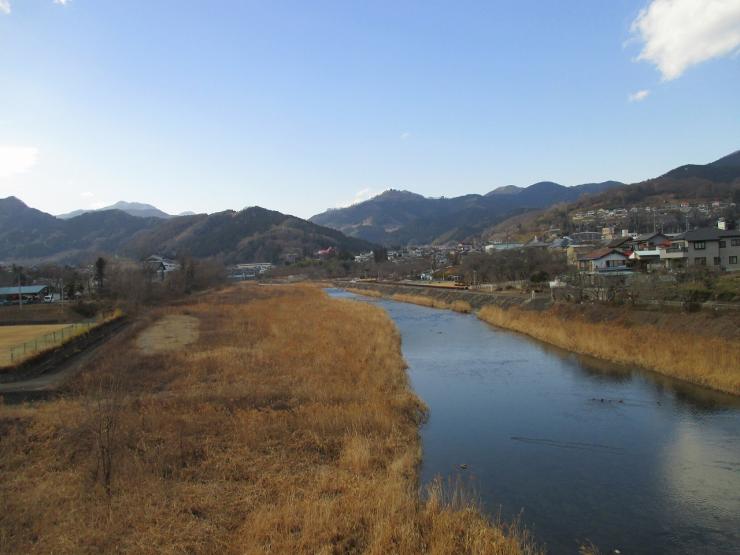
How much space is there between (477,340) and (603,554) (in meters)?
18.1

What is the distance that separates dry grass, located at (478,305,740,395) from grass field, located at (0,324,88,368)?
1984 centimetres

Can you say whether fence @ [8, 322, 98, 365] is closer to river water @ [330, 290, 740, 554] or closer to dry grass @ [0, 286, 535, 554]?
dry grass @ [0, 286, 535, 554]

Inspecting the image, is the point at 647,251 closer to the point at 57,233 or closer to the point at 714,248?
the point at 714,248

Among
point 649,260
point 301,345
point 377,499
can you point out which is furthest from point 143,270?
point 377,499

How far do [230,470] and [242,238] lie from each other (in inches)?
5897

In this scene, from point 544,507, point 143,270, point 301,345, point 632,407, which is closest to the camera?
point 544,507

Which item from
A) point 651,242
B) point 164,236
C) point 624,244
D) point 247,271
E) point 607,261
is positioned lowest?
point 247,271

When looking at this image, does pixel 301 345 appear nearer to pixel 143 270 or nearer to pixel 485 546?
pixel 485 546

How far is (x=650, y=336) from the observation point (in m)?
18.3

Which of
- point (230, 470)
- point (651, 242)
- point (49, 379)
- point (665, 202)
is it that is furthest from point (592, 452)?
point (665, 202)

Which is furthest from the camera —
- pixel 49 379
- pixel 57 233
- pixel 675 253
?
pixel 57 233

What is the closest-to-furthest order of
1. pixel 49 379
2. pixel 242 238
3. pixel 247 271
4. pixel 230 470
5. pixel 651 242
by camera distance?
pixel 230 470
pixel 49 379
pixel 651 242
pixel 247 271
pixel 242 238

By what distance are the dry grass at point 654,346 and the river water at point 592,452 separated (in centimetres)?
53

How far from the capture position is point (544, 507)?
25.5 feet
